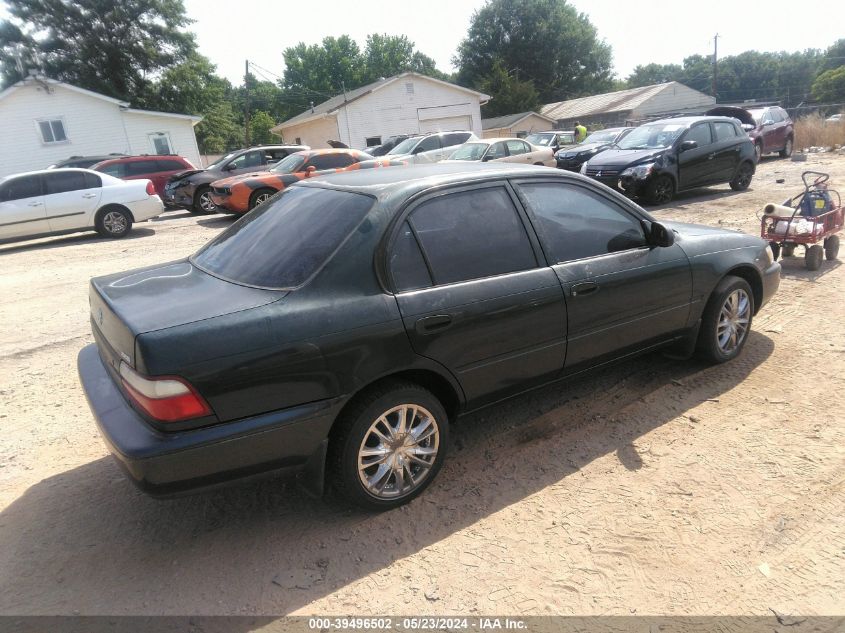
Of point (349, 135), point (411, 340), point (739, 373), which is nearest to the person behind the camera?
point (411, 340)

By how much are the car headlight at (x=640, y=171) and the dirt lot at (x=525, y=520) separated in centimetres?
744

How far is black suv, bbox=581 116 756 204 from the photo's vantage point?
11414 mm

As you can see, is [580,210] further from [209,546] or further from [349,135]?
[349,135]

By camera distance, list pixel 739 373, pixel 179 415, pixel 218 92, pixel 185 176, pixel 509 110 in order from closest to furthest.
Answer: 1. pixel 179 415
2. pixel 739 373
3. pixel 185 176
4. pixel 218 92
5. pixel 509 110

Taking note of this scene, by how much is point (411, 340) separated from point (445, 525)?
3.09 feet

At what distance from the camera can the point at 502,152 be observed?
50.3ft

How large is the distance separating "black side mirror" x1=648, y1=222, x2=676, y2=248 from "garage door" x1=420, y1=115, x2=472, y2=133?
33.4m

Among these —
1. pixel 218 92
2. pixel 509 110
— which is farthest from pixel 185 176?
pixel 509 110

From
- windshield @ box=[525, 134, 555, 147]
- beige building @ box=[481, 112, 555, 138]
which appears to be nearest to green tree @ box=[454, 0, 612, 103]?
beige building @ box=[481, 112, 555, 138]

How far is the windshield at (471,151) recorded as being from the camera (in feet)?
49.2

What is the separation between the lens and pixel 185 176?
1650cm

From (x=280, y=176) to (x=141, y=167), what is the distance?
6194 mm

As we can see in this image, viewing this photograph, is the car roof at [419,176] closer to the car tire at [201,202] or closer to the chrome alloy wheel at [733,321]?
the chrome alloy wheel at [733,321]

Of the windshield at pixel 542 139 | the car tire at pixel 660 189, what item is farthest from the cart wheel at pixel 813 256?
the windshield at pixel 542 139
